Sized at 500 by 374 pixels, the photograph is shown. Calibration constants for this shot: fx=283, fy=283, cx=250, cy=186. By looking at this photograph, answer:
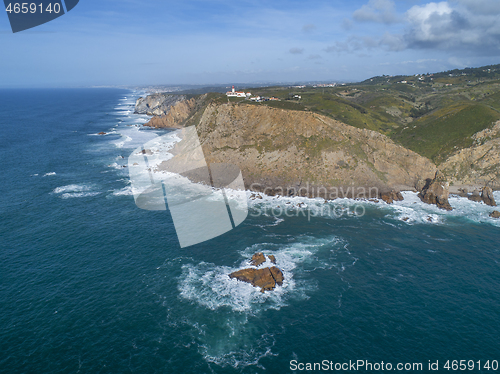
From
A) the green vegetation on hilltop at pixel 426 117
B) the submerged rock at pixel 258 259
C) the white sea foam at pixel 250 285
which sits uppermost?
the green vegetation on hilltop at pixel 426 117

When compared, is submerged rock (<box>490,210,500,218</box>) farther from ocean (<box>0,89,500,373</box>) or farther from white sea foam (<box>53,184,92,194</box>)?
white sea foam (<box>53,184,92,194</box>)

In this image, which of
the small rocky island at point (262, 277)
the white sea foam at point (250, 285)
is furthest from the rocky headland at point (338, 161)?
the small rocky island at point (262, 277)

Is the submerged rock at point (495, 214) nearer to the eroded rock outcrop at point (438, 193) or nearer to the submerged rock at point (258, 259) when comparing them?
the eroded rock outcrop at point (438, 193)

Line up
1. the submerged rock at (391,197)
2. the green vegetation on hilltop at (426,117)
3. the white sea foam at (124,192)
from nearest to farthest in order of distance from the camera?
the submerged rock at (391,197)
the white sea foam at (124,192)
the green vegetation on hilltop at (426,117)

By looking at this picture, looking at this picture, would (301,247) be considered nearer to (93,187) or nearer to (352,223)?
(352,223)

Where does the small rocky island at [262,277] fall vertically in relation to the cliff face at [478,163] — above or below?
below

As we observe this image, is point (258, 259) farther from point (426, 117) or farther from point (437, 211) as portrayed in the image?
point (426, 117)
